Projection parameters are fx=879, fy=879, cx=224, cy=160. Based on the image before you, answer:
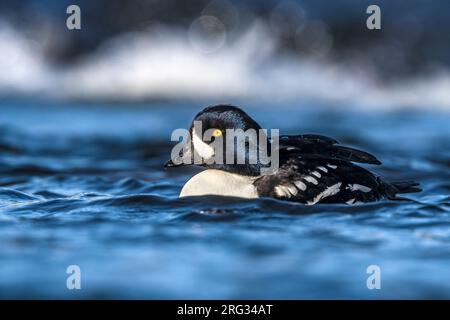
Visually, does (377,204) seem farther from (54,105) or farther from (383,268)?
(54,105)

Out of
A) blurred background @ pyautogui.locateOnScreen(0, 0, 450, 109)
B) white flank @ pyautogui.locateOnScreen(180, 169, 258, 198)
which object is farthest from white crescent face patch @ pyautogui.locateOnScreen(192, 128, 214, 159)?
blurred background @ pyautogui.locateOnScreen(0, 0, 450, 109)

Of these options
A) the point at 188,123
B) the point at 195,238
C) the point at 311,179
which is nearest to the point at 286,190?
the point at 311,179

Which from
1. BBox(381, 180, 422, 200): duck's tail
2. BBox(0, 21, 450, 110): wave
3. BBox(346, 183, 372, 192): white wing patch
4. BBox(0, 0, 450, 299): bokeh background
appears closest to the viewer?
BBox(0, 0, 450, 299): bokeh background

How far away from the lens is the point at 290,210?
23.7 feet

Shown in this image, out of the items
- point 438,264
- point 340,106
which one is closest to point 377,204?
point 438,264

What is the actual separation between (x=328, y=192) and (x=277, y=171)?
0.46 meters

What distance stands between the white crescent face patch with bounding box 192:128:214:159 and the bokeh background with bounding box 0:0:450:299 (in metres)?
0.38

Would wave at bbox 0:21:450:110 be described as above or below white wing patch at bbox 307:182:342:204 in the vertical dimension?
above

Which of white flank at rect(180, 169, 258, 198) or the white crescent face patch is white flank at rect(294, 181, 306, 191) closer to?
white flank at rect(180, 169, 258, 198)

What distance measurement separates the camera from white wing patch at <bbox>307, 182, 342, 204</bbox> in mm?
7320

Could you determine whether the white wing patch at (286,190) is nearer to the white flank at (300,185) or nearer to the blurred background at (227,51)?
the white flank at (300,185)

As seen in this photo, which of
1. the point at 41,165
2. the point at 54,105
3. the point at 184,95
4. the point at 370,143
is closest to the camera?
the point at 41,165
